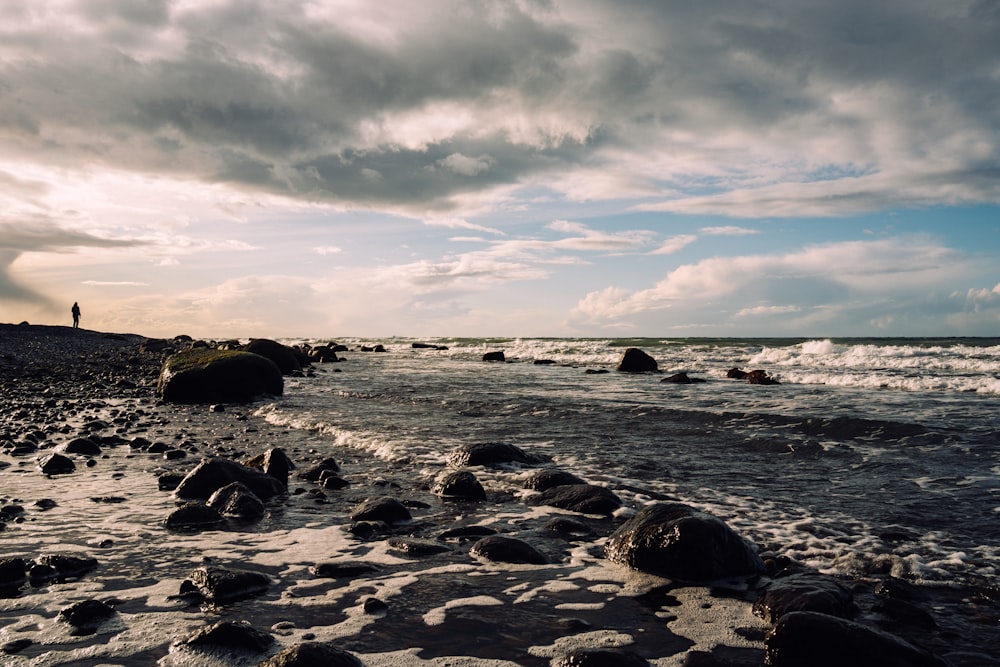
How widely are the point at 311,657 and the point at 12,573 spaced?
10.3ft

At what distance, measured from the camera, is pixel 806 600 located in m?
4.12

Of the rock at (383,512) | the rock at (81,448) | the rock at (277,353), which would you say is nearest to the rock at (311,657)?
the rock at (383,512)

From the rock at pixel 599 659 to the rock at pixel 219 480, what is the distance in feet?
16.4

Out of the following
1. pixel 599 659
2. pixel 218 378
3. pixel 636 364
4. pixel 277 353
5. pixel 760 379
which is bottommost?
pixel 599 659

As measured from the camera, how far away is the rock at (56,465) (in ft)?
28.2

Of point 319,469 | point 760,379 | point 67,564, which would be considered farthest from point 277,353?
point 67,564

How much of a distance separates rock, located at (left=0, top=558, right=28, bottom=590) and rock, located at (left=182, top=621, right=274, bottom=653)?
2.06m

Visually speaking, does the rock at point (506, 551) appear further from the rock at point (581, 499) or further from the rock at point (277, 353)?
the rock at point (277, 353)

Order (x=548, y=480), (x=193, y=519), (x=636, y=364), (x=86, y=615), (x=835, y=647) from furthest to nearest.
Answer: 1. (x=636, y=364)
2. (x=548, y=480)
3. (x=193, y=519)
4. (x=86, y=615)
5. (x=835, y=647)

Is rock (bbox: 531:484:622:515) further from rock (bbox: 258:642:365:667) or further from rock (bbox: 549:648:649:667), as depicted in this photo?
rock (bbox: 258:642:365:667)

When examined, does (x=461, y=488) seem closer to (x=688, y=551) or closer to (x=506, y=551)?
(x=506, y=551)

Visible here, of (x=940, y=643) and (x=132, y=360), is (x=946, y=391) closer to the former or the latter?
(x=940, y=643)

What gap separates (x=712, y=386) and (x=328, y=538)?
17321 millimetres

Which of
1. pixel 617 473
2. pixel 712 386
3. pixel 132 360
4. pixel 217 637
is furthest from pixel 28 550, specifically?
pixel 132 360
